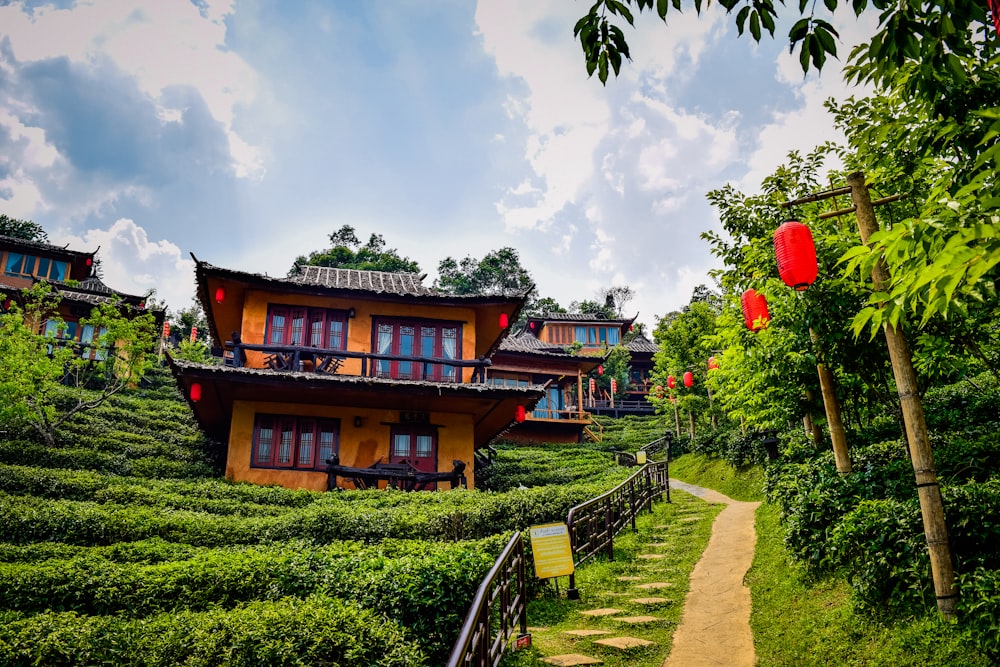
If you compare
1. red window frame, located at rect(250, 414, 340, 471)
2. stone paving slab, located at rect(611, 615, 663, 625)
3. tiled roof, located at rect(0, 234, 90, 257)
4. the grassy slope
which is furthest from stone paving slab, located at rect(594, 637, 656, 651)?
tiled roof, located at rect(0, 234, 90, 257)

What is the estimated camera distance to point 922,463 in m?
5.90

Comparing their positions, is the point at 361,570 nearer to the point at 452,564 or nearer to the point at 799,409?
the point at 452,564

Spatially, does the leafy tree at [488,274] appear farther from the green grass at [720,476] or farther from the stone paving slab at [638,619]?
the stone paving slab at [638,619]

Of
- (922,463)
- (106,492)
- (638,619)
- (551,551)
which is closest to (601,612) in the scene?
(638,619)

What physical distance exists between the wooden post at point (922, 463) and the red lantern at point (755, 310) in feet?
8.63

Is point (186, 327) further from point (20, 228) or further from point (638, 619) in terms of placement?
point (638, 619)

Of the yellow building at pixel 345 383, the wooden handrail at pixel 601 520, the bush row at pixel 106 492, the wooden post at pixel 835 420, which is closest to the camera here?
the wooden post at pixel 835 420

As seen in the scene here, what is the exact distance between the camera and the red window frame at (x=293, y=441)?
16.7 meters

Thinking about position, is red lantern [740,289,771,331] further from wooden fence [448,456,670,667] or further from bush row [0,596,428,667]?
bush row [0,596,428,667]

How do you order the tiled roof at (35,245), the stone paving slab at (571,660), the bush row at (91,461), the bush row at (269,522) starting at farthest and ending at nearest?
the tiled roof at (35,245) < the bush row at (91,461) < the bush row at (269,522) < the stone paving slab at (571,660)

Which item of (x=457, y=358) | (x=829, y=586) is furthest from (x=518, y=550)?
(x=457, y=358)

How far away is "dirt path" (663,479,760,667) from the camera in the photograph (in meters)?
6.91

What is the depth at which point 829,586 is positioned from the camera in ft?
24.6

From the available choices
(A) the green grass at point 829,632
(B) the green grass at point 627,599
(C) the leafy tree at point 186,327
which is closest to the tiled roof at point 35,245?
(C) the leafy tree at point 186,327
